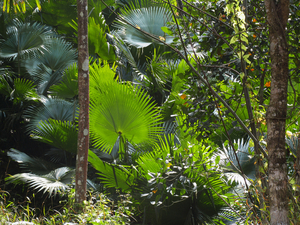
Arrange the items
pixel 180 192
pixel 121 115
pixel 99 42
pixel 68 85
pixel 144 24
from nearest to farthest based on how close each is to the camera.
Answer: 1. pixel 180 192
2. pixel 121 115
3. pixel 68 85
4. pixel 99 42
5. pixel 144 24

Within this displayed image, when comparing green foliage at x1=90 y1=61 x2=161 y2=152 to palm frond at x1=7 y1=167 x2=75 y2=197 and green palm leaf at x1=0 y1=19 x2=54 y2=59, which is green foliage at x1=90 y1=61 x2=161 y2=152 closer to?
palm frond at x1=7 y1=167 x2=75 y2=197

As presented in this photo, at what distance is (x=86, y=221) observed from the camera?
2.39 m

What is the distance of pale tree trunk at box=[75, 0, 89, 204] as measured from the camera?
10.3ft

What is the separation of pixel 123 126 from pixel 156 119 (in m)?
0.46

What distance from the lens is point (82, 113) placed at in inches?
127

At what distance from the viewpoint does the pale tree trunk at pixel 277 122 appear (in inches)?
44.9

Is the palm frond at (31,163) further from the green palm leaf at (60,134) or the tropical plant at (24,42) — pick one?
the tropical plant at (24,42)

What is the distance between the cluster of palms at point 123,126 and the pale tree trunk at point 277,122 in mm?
765

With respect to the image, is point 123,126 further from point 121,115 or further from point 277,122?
point 277,122

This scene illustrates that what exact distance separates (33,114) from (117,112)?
2526mm

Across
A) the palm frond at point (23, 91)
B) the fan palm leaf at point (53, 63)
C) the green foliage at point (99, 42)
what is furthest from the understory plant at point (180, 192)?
the fan palm leaf at point (53, 63)

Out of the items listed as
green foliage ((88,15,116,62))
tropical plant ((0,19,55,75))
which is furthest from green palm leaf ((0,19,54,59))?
green foliage ((88,15,116,62))

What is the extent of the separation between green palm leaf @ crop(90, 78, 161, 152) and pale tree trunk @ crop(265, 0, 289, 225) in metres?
2.42

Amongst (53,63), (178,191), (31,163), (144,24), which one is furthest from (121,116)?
(53,63)
